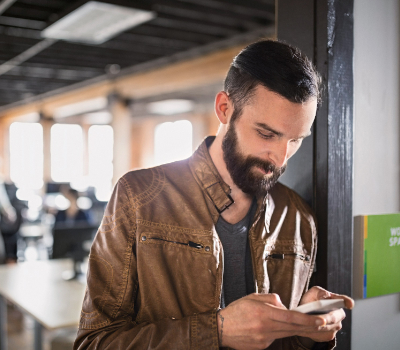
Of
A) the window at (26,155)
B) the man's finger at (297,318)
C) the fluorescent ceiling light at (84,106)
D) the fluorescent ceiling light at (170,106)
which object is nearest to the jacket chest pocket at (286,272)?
the man's finger at (297,318)

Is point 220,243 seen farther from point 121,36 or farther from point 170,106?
point 170,106

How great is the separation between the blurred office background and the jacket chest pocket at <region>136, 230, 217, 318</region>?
18.9 inches

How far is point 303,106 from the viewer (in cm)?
125

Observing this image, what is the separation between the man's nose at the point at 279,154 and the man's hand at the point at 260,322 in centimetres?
38

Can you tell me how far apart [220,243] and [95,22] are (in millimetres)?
3699

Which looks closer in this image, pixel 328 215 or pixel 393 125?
pixel 328 215

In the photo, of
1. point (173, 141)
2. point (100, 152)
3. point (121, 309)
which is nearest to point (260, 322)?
point (121, 309)

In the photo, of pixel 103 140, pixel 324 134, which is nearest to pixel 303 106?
pixel 324 134

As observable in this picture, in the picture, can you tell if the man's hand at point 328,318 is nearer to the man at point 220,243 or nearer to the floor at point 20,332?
the man at point 220,243

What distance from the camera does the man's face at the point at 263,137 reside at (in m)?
1.24

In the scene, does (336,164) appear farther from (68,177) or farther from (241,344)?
(68,177)

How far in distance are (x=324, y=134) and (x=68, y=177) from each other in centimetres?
1553

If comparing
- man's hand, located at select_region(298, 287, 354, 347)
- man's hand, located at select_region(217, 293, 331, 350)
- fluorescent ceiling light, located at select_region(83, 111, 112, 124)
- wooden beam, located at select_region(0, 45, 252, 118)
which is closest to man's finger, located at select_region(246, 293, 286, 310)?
man's hand, located at select_region(217, 293, 331, 350)

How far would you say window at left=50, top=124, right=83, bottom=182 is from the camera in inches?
616
